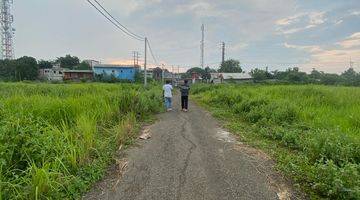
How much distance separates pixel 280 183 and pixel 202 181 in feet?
4.42

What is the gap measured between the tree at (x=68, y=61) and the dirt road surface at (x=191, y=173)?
86.1 m

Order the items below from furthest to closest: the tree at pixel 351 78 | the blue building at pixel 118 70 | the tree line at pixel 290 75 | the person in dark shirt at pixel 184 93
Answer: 1. the blue building at pixel 118 70
2. the tree line at pixel 290 75
3. the tree at pixel 351 78
4. the person in dark shirt at pixel 184 93

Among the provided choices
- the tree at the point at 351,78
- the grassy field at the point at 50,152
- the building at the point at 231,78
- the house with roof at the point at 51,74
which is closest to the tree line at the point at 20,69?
the house with roof at the point at 51,74

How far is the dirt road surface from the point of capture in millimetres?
4117

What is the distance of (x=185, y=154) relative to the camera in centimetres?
605

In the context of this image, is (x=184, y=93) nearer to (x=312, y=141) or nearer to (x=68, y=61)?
(x=312, y=141)

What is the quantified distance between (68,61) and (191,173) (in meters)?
90.2

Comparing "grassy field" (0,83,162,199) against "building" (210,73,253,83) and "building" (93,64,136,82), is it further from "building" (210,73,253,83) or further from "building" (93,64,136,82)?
"building" (93,64,136,82)

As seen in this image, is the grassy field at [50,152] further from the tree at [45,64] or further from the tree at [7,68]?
the tree at [45,64]

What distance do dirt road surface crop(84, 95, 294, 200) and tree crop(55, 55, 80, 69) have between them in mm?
86135

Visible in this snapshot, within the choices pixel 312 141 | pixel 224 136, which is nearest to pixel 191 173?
pixel 312 141

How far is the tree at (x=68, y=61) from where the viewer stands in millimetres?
85250

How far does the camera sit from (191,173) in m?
4.89

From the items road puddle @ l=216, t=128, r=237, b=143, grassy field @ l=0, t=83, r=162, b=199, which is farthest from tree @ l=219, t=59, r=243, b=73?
grassy field @ l=0, t=83, r=162, b=199
